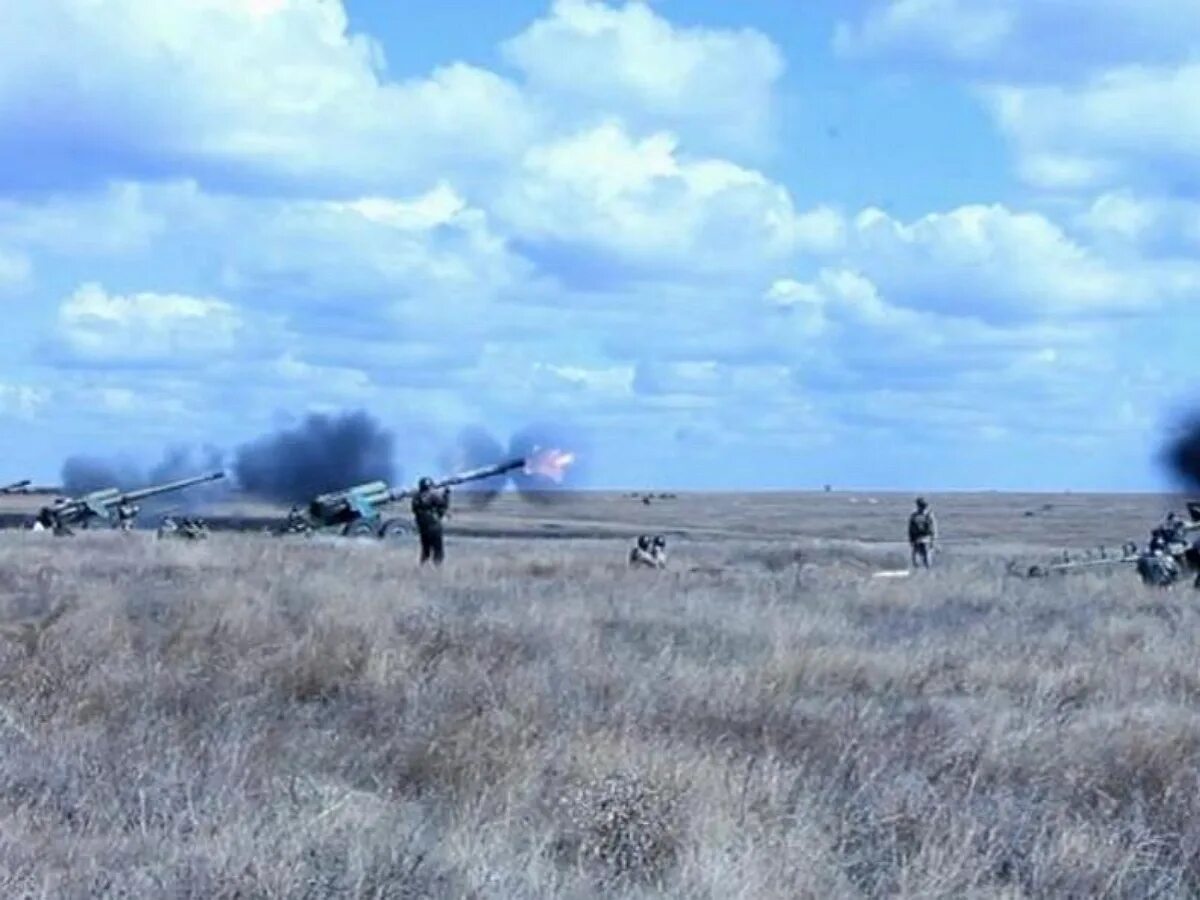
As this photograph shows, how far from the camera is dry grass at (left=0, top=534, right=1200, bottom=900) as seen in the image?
755 cm

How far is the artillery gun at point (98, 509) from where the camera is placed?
195 feet

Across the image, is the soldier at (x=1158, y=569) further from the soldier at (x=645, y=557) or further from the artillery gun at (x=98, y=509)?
the artillery gun at (x=98, y=509)

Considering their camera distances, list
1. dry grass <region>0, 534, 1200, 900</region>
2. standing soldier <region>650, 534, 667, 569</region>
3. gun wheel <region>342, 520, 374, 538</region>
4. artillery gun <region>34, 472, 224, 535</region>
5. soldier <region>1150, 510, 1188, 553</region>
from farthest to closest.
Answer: artillery gun <region>34, 472, 224, 535</region> < gun wheel <region>342, 520, 374, 538</region> < standing soldier <region>650, 534, 667, 569</region> < soldier <region>1150, 510, 1188, 553</region> < dry grass <region>0, 534, 1200, 900</region>

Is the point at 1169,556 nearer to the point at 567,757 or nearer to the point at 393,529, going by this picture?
the point at 567,757

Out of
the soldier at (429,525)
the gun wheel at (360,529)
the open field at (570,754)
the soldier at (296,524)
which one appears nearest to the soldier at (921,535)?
the soldier at (429,525)

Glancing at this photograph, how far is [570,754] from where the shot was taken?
31.4 feet

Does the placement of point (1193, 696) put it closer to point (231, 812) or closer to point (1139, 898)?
point (1139, 898)

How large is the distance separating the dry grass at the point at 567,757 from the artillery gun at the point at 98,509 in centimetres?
4207

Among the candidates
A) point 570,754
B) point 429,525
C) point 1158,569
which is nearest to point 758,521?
point 429,525

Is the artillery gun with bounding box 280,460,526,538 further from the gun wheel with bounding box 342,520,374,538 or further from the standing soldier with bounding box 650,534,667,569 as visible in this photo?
the standing soldier with bounding box 650,534,667,569

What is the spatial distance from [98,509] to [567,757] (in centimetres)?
5482

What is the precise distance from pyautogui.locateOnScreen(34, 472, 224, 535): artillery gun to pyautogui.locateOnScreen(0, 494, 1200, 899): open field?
4131 cm

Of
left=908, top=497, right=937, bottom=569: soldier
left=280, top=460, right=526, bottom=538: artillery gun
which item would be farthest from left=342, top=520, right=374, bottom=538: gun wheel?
left=908, top=497, right=937, bottom=569: soldier

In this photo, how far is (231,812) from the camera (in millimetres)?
7973
